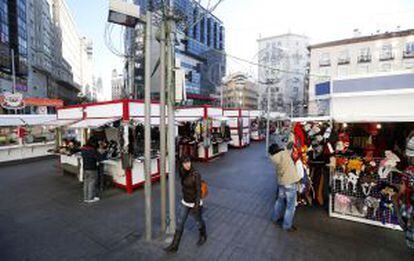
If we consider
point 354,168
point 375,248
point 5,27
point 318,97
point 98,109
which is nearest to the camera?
point 375,248

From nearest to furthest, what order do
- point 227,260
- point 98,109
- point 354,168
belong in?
point 227,260 < point 354,168 < point 98,109

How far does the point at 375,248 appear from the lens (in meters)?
3.57

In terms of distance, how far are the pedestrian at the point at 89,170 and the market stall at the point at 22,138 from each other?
719 cm

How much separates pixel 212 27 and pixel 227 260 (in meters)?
63.4

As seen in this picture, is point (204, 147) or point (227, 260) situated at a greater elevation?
point (204, 147)

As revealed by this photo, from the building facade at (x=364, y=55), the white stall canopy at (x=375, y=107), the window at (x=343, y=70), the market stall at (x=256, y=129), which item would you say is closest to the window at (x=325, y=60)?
the building facade at (x=364, y=55)

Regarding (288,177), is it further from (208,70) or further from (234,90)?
(234,90)

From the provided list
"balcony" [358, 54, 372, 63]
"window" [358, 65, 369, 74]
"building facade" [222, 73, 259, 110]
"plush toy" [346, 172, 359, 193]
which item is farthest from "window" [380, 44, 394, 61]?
"building facade" [222, 73, 259, 110]

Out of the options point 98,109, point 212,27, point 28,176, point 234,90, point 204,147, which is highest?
point 212,27

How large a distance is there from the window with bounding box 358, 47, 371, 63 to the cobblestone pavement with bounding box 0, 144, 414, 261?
101 ft

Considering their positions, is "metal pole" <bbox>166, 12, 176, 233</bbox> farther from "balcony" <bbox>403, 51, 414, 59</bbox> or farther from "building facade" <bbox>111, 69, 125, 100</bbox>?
"balcony" <bbox>403, 51, 414, 59</bbox>

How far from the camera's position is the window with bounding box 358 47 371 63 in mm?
27844

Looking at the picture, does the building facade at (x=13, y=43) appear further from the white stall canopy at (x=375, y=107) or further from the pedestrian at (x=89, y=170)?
the white stall canopy at (x=375, y=107)

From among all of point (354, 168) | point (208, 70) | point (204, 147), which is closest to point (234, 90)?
point (208, 70)
